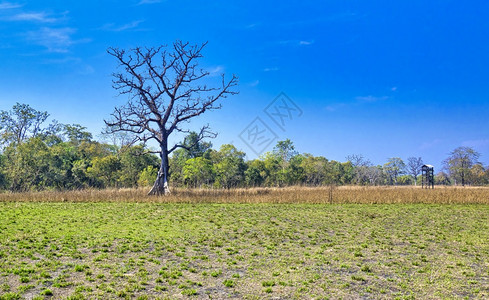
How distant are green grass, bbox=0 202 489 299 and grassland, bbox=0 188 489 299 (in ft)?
0.08

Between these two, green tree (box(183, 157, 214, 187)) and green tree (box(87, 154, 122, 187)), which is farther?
green tree (box(183, 157, 214, 187))

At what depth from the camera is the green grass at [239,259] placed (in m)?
5.63

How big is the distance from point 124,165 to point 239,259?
126ft

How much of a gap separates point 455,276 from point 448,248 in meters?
2.88

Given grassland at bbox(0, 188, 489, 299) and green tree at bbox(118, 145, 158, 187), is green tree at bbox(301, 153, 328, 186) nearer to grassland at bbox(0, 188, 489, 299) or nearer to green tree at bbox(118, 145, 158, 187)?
green tree at bbox(118, 145, 158, 187)

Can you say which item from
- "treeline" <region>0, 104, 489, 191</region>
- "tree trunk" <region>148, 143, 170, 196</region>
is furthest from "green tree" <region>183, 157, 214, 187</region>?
"tree trunk" <region>148, 143, 170, 196</region>

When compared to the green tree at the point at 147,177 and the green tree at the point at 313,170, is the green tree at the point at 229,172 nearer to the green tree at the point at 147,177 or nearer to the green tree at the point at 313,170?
the green tree at the point at 147,177

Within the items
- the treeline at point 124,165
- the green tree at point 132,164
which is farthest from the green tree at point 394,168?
the green tree at point 132,164

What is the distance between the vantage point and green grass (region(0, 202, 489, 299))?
18.5 ft

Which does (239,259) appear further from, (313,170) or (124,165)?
(313,170)

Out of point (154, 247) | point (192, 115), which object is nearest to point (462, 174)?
point (192, 115)

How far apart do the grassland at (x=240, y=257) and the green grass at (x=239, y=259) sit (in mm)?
24

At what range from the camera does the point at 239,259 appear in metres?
7.69

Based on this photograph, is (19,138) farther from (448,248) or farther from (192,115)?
(448,248)
